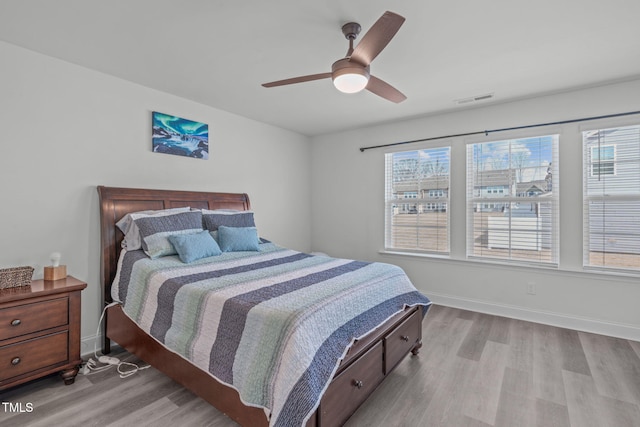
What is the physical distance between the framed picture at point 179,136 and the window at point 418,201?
2490 mm

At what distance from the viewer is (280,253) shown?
315cm

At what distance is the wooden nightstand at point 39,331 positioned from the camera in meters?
1.95

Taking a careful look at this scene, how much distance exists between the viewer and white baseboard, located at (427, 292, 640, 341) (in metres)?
2.99

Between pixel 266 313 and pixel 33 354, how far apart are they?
1.76m

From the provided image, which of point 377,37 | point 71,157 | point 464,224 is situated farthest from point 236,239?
point 464,224

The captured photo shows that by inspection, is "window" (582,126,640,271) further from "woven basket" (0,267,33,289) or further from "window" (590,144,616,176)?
"woven basket" (0,267,33,289)

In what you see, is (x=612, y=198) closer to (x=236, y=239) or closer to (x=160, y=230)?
(x=236, y=239)

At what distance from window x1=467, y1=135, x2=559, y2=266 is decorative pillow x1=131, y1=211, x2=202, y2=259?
3258 millimetres

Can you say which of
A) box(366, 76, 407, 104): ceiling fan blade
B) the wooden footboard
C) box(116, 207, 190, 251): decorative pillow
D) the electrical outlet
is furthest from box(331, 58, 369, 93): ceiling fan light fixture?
the electrical outlet

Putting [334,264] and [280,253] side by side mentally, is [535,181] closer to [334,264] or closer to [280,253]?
[334,264]

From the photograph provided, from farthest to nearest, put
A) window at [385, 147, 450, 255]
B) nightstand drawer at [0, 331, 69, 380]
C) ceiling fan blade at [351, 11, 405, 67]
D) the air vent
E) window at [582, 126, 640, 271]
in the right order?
window at [385, 147, 450, 255]
the air vent
window at [582, 126, 640, 271]
nightstand drawer at [0, 331, 69, 380]
ceiling fan blade at [351, 11, 405, 67]

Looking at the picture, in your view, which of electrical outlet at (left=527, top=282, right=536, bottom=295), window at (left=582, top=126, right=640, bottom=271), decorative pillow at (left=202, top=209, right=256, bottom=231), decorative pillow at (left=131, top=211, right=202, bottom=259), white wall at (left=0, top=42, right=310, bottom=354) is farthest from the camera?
electrical outlet at (left=527, top=282, right=536, bottom=295)

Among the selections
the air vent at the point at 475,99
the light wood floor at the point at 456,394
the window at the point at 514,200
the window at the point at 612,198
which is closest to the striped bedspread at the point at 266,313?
the light wood floor at the point at 456,394

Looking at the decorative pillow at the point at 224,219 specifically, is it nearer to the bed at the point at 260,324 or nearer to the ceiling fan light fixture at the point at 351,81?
the bed at the point at 260,324
